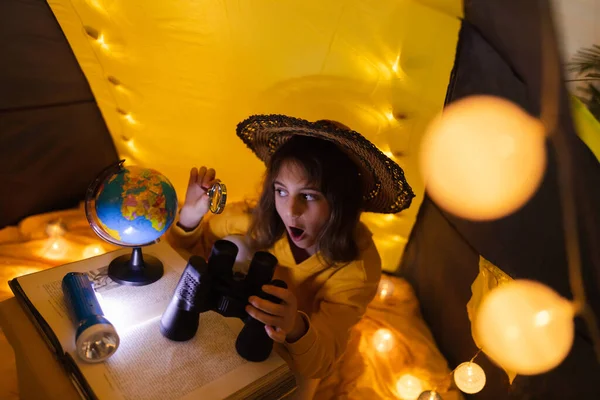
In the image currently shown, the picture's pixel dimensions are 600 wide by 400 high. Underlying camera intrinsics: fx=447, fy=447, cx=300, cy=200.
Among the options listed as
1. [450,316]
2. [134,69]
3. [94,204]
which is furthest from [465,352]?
[134,69]

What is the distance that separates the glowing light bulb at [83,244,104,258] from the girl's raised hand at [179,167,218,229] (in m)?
0.47

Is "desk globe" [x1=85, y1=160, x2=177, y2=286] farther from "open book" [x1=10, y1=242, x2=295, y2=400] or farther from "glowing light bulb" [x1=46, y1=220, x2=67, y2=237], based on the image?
"glowing light bulb" [x1=46, y1=220, x2=67, y2=237]

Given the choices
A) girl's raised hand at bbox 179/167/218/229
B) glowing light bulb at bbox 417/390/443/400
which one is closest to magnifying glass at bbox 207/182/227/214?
girl's raised hand at bbox 179/167/218/229

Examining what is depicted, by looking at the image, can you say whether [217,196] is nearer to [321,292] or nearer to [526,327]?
[321,292]

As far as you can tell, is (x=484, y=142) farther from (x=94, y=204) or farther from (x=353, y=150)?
(x=94, y=204)

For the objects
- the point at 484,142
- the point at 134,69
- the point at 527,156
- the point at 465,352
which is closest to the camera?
the point at 527,156

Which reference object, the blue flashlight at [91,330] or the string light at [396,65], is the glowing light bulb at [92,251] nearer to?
the blue flashlight at [91,330]

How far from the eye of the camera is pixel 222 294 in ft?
2.26

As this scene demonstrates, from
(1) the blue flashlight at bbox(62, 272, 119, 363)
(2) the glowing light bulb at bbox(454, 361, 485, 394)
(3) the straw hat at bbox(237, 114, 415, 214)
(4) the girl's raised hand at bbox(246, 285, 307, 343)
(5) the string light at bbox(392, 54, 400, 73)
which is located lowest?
(2) the glowing light bulb at bbox(454, 361, 485, 394)

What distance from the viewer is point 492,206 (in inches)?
38.1

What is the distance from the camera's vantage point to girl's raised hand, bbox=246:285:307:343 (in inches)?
26.3

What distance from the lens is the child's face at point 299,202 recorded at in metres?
0.87

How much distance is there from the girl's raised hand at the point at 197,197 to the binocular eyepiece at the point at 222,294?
321mm

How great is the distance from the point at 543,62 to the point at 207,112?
90cm
